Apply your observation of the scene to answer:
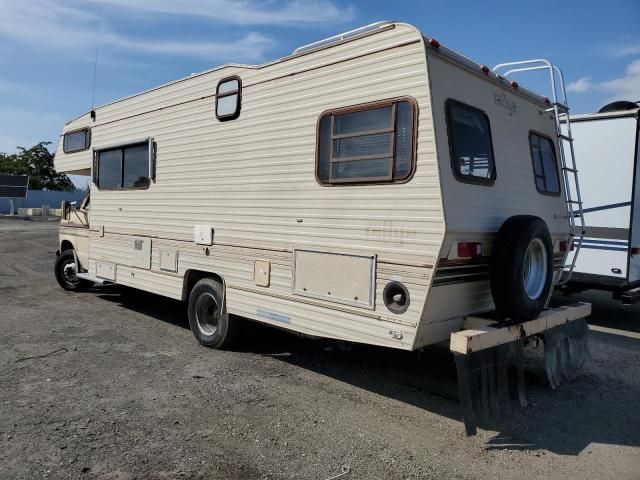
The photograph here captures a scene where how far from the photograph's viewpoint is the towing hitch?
155 inches

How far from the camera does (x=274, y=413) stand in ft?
14.1

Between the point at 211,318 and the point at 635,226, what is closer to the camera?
the point at 211,318

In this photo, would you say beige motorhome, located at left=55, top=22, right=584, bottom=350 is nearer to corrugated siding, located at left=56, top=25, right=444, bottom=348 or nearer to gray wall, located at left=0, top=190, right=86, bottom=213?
corrugated siding, located at left=56, top=25, right=444, bottom=348

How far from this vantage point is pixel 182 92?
629 cm

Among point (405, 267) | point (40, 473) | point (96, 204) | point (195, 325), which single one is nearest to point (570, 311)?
point (405, 267)

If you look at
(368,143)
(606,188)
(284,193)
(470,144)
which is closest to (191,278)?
(284,193)

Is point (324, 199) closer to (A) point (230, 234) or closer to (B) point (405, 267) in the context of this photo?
(B) point (405, 267)

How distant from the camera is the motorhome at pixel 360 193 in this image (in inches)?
157

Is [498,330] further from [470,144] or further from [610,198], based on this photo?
[610,198]

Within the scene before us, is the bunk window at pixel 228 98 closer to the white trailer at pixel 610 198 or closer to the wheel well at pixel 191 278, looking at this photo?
the wheel well at pixel 191 278

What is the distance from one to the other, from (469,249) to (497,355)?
2.91 feet

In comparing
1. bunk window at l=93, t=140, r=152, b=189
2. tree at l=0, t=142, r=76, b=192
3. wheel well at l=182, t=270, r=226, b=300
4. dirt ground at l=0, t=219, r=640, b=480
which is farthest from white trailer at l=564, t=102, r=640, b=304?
tree at l=0, t=142, r=76, b=192

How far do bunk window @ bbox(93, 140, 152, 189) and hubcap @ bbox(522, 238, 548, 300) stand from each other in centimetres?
457

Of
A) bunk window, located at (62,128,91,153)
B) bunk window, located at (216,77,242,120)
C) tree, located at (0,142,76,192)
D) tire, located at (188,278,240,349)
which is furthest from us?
tree, located at (0,142,76,192)
